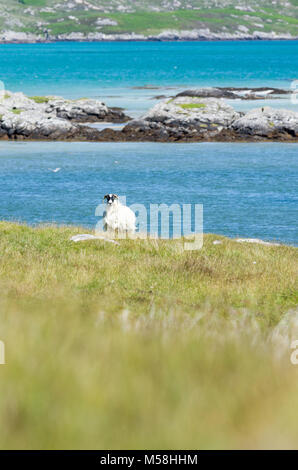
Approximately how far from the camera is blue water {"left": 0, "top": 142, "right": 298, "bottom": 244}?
34.9 m

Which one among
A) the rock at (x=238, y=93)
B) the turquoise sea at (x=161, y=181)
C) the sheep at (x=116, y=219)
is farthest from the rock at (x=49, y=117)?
the sheep at (x=116, y=219)

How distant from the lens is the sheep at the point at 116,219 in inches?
848

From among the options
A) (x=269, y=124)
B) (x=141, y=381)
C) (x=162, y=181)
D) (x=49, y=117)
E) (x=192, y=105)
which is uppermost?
(x=192, y=105)

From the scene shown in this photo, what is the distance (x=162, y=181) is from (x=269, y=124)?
24066 mm

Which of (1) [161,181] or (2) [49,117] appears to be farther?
(2) [49,117]

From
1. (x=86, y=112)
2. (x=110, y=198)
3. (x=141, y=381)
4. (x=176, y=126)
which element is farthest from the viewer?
(x=86, y=112)

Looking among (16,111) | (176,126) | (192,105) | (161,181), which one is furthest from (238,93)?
(161,181)

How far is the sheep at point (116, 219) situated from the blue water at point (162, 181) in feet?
32.8

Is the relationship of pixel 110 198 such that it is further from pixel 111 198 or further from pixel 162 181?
pixel 162 181

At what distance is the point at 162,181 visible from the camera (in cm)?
4634

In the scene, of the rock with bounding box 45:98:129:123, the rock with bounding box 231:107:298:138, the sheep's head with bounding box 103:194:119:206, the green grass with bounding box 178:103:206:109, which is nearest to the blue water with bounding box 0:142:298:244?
the rock with bounding box 231:107:298:138

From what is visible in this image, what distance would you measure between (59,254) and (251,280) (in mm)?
4265

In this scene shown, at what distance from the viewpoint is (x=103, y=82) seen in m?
142

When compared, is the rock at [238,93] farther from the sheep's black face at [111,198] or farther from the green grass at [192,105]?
the sheep's black face at [111,198]
